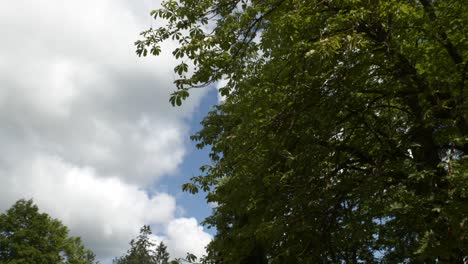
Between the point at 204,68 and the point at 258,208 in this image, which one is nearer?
the point at 204,68

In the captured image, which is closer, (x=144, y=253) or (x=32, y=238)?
(x=32, y=238)

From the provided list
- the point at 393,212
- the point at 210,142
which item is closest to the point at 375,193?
the point at 393,212

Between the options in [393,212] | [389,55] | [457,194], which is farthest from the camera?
[389,55]

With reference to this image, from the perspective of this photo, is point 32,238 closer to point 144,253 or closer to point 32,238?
point 32,238

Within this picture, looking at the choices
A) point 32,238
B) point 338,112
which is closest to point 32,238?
point 32,238

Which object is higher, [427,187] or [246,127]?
[246,127]

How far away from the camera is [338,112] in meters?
9.31

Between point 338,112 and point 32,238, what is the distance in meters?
40.6

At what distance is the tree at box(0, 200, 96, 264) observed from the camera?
4119cm

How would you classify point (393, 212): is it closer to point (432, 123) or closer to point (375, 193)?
point (375, 193)

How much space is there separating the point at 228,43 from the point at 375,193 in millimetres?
4083

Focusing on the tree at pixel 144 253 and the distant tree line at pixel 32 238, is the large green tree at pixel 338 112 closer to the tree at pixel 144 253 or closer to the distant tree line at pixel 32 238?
the distant tree line at pixel 32 238

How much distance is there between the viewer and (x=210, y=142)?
2172 cm

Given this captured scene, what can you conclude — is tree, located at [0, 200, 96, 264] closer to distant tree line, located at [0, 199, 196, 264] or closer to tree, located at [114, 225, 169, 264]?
distant tree line, located at [0, 199, 196, 264]
